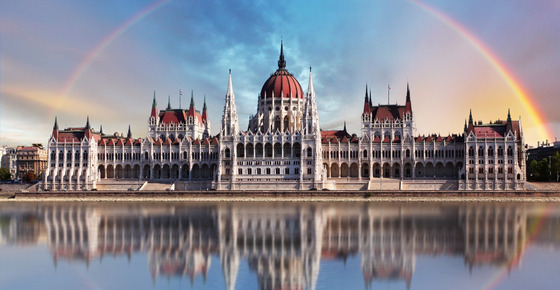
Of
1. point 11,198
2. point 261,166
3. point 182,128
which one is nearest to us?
point 11,198

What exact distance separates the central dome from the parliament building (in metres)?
0.22

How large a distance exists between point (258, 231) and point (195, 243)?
761 cm

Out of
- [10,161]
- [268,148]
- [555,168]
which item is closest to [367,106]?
[268,148]

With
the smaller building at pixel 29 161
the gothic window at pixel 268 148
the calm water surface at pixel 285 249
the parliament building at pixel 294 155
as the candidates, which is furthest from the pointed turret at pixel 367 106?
the smaller building at pixel 29 161

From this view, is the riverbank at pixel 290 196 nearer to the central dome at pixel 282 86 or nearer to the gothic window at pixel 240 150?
the gothic window at pixel 240 150

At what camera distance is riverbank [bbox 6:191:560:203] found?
89750 millimetres

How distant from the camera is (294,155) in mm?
110938

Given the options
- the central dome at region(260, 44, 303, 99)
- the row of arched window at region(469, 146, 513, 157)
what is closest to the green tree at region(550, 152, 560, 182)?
the row of arched window at region(469, 146, 513, 157)

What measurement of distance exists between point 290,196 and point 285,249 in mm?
48734

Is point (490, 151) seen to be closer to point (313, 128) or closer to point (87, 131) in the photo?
point (313, 128)

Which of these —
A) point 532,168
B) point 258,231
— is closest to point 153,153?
point 258,231

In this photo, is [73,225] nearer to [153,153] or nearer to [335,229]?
[335,229]

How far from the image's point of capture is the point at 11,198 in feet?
335

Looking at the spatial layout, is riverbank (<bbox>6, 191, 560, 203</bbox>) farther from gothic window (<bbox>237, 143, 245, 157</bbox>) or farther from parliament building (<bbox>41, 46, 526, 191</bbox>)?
gothic window (<bbox>237, 143, 245, 157</bbox>)
